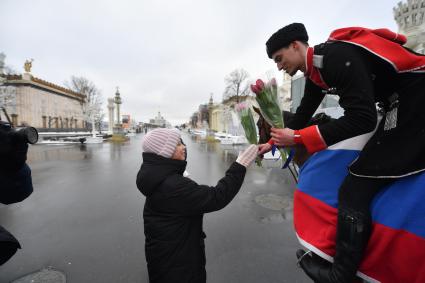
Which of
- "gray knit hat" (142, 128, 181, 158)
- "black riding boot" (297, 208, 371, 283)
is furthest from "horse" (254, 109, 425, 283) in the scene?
"gray knit hat" (142, 128, 181, 158)

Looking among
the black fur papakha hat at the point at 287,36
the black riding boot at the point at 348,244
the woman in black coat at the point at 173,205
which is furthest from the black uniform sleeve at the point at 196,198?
the black fur papakha hat at the point at 287,36

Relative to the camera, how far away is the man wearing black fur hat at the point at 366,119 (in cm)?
109

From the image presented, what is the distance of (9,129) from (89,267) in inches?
A: 94.7

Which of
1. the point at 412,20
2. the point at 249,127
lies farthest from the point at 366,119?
the point at 412,20

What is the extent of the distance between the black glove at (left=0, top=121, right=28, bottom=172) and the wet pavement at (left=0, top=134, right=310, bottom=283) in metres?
2.03

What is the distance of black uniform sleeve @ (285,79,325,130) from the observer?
1829mm

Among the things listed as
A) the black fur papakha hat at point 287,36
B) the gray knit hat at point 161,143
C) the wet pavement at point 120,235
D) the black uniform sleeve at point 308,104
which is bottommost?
the wet pavement at point 120,235

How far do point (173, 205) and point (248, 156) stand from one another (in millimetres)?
752

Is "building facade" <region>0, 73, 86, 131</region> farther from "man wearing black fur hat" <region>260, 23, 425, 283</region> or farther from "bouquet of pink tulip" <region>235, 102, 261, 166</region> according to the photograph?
"man wearing black fur hat" <region>260, 23, 425, 283</region>

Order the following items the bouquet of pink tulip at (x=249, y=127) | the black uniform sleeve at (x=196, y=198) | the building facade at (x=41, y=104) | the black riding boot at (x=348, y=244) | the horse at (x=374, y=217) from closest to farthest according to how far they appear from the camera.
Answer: the horse at (x=374, y=217) < the black riding boot at (x=348, y=244) < the black uniform sleeve at (x=196, y=198) < the bouquet of pink tulip at (x=249, y=127) < the building facade at (x=41, y=104)

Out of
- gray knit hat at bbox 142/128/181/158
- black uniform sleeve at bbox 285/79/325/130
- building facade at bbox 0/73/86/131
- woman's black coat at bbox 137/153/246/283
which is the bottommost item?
woman's black coat at bbox 137/153/246/283

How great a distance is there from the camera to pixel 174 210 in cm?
173

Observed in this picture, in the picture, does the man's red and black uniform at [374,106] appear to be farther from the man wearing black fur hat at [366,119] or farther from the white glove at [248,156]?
the white glove at [248,156]

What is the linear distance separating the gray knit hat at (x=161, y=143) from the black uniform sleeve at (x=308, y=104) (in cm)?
111
